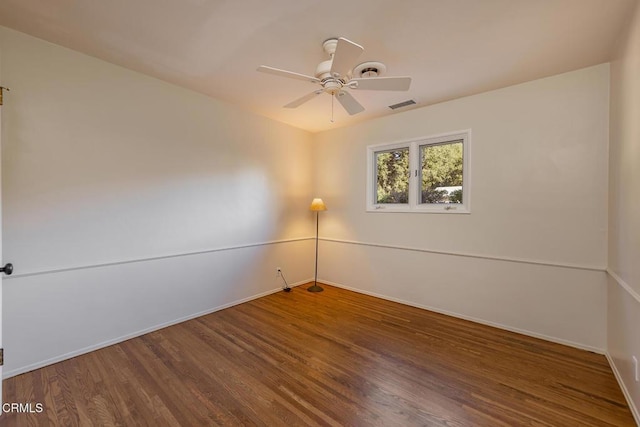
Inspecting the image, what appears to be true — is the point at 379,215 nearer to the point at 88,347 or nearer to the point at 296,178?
the point at 296,178

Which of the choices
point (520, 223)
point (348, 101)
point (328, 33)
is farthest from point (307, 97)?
point (520, 223)

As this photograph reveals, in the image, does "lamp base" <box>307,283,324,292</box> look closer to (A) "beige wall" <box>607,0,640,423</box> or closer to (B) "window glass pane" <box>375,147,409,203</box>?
(B) "window glass pane" <box>375,147,409,203</box>

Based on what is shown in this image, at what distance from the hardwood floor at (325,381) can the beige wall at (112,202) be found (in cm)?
34

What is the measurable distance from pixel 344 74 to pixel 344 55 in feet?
0.78

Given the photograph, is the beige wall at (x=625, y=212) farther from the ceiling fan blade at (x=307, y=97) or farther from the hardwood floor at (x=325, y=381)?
the ceiling fan blade at (x=307, y=97)

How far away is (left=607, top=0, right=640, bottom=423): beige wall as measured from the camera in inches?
67.1

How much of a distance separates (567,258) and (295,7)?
3.22 meters

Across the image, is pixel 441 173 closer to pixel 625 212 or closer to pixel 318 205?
pixel 625 212

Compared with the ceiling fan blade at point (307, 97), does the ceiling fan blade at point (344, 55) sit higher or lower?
lower

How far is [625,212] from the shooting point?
1.94 meters

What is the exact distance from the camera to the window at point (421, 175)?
10.8ft

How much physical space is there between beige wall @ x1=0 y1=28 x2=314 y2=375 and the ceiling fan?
152 centimetres

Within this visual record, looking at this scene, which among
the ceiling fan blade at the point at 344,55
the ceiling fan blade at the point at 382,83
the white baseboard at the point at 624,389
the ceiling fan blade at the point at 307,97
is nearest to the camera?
the ceiling fan blade at the point at 344,55

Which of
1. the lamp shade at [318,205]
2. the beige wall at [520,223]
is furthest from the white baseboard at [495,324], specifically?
the lamp shade at [318,205]
